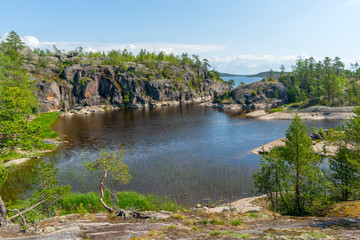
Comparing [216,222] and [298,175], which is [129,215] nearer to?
[216,222]

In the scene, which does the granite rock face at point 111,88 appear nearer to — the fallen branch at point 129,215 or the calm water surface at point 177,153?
the calm water surface at point 177,153

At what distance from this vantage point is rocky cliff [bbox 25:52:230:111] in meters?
121

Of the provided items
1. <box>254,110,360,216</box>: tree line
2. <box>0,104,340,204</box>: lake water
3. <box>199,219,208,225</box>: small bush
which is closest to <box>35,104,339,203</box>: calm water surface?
<box>0,104,340,204</box>: lake water

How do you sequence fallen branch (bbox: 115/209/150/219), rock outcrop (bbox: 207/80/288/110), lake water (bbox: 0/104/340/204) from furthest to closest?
rock outcrop (bbox: 207/80/288/110) → lake water (bbox: 0/104/340/204) → fallen branch (bbox: 115/209/150/219)

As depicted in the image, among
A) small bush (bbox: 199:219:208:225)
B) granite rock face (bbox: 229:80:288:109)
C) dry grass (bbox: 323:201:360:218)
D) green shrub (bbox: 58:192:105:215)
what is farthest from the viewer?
granite rock face (bbox: 229:80:288:109)

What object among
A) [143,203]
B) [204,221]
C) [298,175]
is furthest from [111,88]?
[204,221]

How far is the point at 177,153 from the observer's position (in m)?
53.6

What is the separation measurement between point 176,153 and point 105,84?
10209cm

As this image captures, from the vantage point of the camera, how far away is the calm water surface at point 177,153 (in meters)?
36.6

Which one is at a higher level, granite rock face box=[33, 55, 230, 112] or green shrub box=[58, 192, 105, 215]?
granite rock face box=[33, 55, 230, 112]

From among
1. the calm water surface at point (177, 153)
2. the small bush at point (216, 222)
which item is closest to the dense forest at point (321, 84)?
the calm water surface at point (177, 153)

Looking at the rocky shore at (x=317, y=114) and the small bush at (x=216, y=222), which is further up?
the rocky shore at (x=317, y=114)

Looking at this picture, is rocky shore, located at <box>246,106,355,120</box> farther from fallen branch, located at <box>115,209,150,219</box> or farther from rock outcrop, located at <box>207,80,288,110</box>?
fallen branch, located at <box>115,209,150,219</box>

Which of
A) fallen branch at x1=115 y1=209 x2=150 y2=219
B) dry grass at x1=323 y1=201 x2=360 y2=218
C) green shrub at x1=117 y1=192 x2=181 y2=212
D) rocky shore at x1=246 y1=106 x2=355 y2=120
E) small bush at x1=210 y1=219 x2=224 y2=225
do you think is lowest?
green shrub at x1=117 y1=192 x2=181 y2=212
